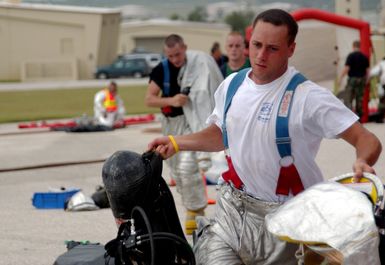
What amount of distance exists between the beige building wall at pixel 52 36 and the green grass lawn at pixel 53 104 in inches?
980

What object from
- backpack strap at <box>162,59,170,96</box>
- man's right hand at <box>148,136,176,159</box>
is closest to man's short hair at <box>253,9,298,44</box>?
man's right hand at <box>148,136,176,159</box>

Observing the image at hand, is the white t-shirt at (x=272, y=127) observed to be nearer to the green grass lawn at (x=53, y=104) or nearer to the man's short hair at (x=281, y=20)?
the man's short hair at (x=281, y=20)

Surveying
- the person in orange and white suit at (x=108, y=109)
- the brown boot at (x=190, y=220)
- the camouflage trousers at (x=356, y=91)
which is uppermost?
the brown boot at (x=190, y=220)

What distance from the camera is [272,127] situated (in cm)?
502

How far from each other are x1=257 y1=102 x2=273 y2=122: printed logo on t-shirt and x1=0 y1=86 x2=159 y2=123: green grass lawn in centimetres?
2398

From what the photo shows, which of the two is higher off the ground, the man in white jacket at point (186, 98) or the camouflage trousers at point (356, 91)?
the man in white jacket at point (186, 98)

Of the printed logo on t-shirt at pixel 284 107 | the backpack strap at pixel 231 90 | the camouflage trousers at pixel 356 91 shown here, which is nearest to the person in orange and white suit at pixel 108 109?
the camouflage trousers at pixel 356 91

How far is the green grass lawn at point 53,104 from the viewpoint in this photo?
30.8 meters

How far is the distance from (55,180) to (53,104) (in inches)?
929

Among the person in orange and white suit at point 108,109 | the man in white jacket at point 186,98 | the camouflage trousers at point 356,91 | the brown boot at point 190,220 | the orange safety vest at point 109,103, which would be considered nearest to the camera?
the brown boot at point 190,220

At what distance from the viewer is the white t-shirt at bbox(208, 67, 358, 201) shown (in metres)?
4.98

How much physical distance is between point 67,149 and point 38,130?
511 centimetres

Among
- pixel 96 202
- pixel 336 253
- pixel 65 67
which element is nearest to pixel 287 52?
pixel 336 253

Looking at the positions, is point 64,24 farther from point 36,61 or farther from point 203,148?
point 203,148
